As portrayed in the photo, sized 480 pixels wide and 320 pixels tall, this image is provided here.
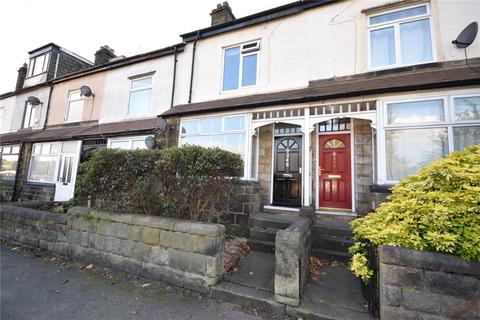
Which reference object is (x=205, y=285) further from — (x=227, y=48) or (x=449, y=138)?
(x=227, y=48)

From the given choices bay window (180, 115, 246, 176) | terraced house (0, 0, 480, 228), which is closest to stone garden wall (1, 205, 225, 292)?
terraced house (0, 0, 480, 228)

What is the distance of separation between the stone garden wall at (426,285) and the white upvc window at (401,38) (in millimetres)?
5486

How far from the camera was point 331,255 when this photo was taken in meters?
4.45

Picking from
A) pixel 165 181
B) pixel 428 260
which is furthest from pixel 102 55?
pixel 428 260

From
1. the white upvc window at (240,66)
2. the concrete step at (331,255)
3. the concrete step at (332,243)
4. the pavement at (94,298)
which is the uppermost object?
the white upvc window at (240,66)

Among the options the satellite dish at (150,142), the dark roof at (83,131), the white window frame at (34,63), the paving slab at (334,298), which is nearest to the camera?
the paving slab at (334,298)

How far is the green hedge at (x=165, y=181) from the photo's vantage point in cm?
412

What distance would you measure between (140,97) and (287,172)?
7.63 meters

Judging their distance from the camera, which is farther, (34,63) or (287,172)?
(34,63)

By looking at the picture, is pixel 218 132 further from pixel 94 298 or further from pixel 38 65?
pixel 38 65

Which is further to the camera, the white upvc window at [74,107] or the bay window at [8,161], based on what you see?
the bay window at [8,161]

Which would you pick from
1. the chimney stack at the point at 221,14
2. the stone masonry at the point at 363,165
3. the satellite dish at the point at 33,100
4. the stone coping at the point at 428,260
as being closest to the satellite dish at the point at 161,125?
the chimney stack at the point at 221,14

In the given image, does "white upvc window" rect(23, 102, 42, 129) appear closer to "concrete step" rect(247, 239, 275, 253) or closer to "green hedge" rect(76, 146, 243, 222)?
"green hedge" rect(76, 146, 243, 222)

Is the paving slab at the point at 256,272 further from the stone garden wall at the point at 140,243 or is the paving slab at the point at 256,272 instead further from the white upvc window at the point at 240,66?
the white upvc window at the point at 240,66
